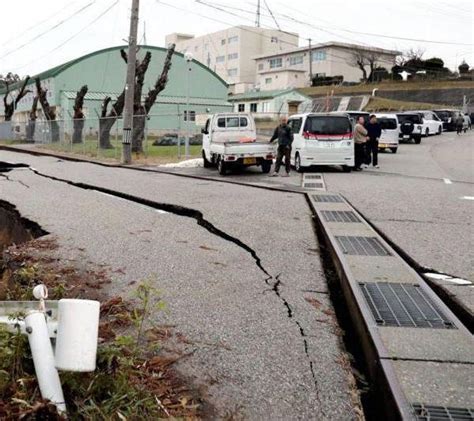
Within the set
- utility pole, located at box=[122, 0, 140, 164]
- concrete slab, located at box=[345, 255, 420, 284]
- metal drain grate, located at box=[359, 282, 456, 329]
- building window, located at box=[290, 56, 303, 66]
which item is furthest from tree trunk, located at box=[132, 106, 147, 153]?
building window, located at box=[290, 56, 303, 66]

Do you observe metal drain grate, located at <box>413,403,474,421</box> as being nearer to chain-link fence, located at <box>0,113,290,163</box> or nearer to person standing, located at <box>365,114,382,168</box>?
person standing, located at <box>365,114,382,168</box>

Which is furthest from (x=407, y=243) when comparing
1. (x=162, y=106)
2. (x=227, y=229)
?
(x=162, y=106)

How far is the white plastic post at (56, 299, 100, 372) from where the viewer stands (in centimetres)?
251

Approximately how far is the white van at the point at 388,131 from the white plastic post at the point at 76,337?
23.8 meters

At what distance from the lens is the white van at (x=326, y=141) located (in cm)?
1691

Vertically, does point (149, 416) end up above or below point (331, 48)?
below

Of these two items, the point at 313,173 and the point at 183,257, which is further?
the point at 313,173

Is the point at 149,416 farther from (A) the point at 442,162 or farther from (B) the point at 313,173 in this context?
(A) the point at 442,162

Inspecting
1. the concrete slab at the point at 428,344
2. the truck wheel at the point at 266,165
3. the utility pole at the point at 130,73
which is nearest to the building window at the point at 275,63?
the utility pole at the point at 130,73

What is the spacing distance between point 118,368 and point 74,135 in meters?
30.8

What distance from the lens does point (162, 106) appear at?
5325cm

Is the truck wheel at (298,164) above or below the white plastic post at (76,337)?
above

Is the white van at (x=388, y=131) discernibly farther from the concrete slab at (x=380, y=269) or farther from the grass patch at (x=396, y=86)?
the grass patch at (x=396, y=86)

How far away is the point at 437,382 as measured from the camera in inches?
121
